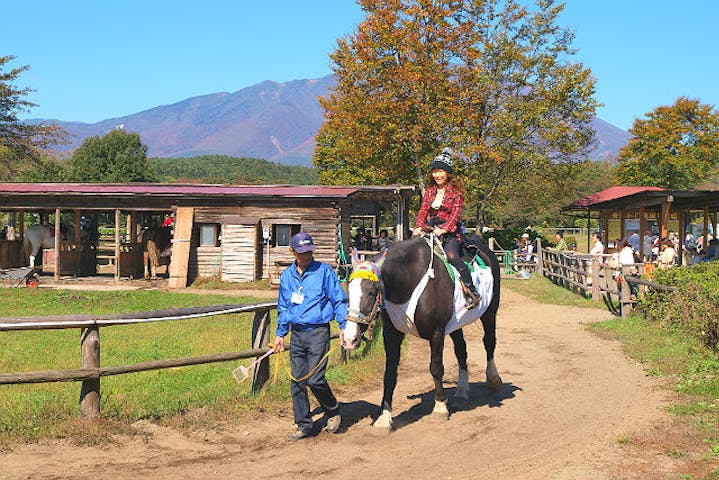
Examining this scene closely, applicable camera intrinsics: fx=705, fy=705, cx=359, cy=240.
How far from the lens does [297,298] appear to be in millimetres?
6684

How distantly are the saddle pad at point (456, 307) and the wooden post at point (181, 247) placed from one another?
60.8ft

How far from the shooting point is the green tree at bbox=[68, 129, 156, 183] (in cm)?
7688

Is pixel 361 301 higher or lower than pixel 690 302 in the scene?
higher

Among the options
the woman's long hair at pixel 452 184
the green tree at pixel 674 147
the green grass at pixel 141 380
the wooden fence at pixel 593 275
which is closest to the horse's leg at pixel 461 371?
the green grass at pixel 141 380

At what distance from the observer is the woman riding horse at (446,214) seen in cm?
755

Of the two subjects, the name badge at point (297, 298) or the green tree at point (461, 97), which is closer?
the name badge at point (297, 298)

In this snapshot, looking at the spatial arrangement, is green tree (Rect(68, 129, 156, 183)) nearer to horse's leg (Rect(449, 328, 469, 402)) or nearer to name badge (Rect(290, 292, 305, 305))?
horse's leg (Rect(449, 328, 469, 402))

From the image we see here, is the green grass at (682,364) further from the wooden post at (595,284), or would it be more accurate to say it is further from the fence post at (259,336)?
the fence post at (259,336)

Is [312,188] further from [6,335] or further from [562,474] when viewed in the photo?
[562,474]

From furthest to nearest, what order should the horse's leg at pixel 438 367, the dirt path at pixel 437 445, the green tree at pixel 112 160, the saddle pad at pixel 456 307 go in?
the green tree at pixel 112 160 → the horse's leg at pixel 438 367 → the saddle pad at pixel 456 307 → the dirt path at pixel 437 445

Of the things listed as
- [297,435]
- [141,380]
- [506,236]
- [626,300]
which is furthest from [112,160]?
[297,435]

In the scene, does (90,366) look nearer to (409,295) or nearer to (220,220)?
(409,295)

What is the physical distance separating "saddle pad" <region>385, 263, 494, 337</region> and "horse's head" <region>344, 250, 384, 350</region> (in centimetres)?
49

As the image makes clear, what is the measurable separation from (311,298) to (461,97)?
2863cm
